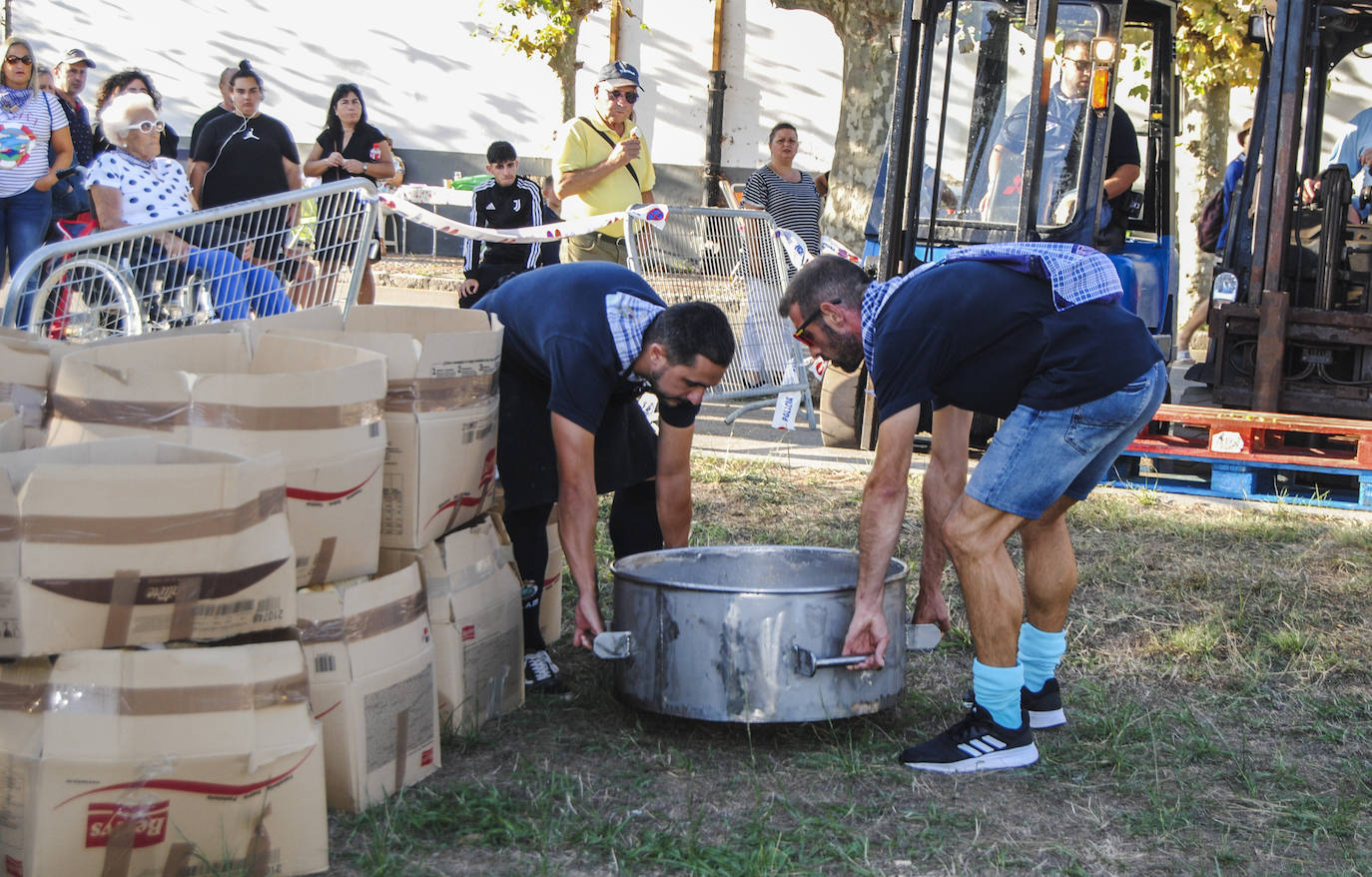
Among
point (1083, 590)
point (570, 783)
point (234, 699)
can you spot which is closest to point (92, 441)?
point (234, 699)

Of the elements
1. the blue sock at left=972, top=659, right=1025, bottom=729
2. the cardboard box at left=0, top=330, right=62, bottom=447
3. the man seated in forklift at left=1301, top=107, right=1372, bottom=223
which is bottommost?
the blue sock at left=972, top=659, right=1025, bottom=729

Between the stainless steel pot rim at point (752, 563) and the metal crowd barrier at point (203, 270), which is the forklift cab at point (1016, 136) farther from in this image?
the stainless steel pot rim at point (752, 563)

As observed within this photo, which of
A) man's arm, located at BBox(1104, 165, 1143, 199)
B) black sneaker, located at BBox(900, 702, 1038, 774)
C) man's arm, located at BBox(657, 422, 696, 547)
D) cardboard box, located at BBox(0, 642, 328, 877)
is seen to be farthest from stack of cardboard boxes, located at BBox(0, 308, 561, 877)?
man's arm, located at BBox(1104, 165, 1143, 199)

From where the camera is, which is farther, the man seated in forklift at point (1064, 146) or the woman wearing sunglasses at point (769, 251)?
the woman wearing sunglasses at point (769, 251)

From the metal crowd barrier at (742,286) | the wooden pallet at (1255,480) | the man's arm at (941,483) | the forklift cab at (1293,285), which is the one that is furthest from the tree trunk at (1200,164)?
the man's arm at (941,483)

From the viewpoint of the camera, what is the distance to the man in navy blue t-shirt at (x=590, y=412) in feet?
12.2

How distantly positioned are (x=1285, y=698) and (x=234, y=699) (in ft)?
10.4

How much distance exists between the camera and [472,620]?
145 inches

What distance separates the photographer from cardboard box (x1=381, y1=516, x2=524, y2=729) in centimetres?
359

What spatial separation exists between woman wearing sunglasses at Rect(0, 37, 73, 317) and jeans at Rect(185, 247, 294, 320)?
3939 millimetres

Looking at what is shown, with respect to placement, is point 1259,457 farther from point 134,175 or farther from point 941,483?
point 134,175

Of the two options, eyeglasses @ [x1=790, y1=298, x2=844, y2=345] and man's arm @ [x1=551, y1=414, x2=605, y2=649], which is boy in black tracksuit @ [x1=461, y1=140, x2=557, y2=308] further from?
eyeglasses @ [x1=790, y1=298, x2=844, y2=345]

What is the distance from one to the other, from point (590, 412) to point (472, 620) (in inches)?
24.8

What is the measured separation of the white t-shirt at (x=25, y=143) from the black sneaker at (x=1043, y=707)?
6.88m
